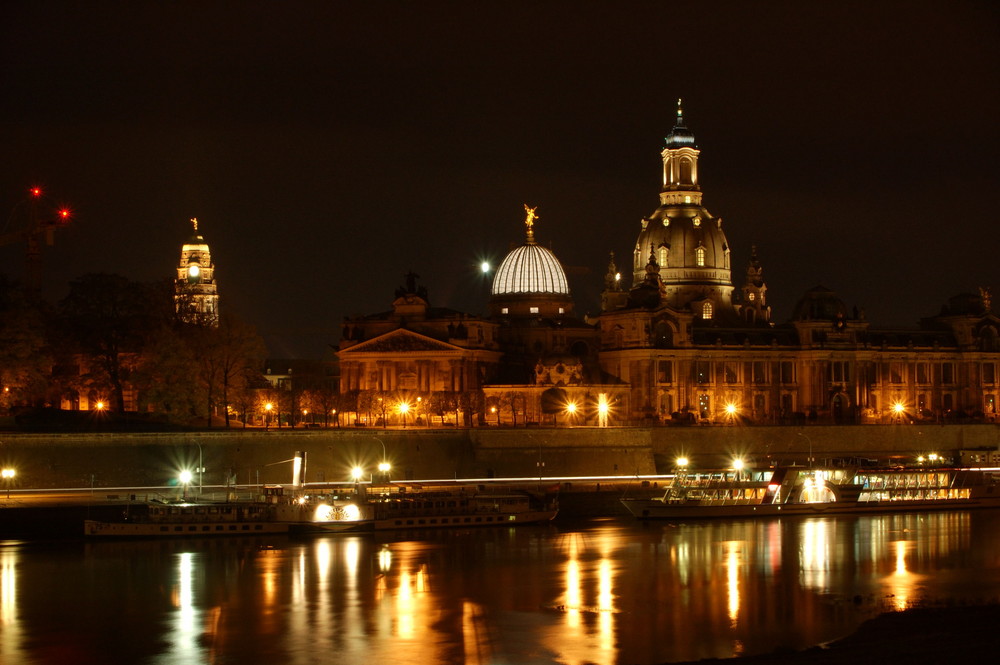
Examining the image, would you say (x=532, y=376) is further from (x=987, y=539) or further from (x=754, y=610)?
(x=754, y=610)

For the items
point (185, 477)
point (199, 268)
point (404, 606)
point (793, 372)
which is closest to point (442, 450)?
point (185, 477)

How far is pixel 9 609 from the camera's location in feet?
189

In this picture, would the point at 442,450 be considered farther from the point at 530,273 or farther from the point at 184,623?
the point at 184,623

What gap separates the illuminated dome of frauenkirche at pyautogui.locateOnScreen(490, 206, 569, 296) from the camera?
476 ft

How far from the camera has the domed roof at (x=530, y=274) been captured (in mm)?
145000

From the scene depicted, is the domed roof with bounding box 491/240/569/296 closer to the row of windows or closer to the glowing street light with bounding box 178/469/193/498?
the row of windows

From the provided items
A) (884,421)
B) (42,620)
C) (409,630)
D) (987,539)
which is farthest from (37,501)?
(884,421)

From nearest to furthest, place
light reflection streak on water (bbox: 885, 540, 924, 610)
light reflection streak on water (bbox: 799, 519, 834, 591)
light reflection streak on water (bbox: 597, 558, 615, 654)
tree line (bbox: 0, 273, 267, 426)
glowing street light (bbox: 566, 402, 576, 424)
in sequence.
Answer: light reflection streak on water (bbox: 597, 558, 615, 654)
light reflection streak on water (bbox: 885, 540, 924, 610)
light reflection streak on water (bbox: 799, 519, 834, 591)
tree line (bbox: 0, 273, 267, 426)
glowing street light (bbox: 566, 402, 576, 424)

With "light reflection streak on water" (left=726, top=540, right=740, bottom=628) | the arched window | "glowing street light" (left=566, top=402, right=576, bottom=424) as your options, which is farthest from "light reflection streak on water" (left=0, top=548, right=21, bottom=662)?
the arched window

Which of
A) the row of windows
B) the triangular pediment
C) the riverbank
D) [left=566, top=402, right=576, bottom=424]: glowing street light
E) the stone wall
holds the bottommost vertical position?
the riverbank

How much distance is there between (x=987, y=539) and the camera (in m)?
78.9

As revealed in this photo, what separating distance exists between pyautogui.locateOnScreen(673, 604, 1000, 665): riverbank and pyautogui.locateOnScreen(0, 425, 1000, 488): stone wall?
49.1 m

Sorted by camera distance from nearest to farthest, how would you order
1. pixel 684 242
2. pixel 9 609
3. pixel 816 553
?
pixel 9 609 → pixel 816 553 → pixel 684 242

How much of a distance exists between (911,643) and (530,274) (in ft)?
316
